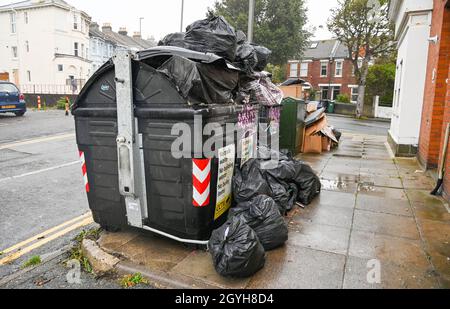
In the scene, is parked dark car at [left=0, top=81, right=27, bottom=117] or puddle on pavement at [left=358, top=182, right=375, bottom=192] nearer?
puddle on pavement at [left=358, top=182, right=375, bottom=192]

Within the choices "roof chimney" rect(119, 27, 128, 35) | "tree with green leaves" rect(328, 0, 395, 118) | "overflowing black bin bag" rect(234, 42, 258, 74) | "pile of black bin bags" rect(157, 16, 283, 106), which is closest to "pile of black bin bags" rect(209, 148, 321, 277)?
"pile of black bin bags" rect(157, 16, 283, 106)

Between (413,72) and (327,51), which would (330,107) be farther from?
(413,72)

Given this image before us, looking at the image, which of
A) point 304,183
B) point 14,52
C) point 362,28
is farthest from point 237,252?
point 14,52

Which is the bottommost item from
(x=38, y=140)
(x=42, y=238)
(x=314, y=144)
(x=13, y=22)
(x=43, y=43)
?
(x=42, y=238)

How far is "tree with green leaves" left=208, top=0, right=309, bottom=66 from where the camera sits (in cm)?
2675

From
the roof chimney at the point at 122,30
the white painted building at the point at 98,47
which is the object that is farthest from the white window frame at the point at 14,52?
the roof chimney at the point at 122,30

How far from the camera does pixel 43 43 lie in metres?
33.2

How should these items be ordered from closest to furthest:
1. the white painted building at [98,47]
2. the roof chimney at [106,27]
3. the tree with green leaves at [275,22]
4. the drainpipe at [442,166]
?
the drainpipe at [442,166] → the tree with green leaves at [275,22] → the white painted building at [98,47] → the roof chimney at [106,27]

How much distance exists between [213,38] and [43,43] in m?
35.2

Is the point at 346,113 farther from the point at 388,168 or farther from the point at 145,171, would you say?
the point at 145,171

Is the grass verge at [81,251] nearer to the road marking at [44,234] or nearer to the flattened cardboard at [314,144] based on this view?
the road marking at [44,234]

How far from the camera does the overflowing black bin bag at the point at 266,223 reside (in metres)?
3.44

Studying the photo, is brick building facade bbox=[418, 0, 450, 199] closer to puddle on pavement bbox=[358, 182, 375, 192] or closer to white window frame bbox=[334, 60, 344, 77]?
puddle on pavement bbox=[358, 182, 375, 192]

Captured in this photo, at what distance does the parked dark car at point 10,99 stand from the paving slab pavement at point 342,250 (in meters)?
15.4
